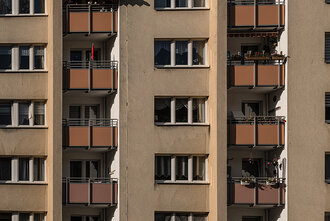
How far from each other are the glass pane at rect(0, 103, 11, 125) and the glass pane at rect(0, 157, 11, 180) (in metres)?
1.83

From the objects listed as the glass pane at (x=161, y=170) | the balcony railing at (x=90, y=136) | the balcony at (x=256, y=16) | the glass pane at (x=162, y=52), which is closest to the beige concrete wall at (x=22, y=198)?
the balcony railing at (x=90, y=136)

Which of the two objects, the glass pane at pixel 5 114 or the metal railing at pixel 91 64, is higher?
the metal railing at pixel 91 64

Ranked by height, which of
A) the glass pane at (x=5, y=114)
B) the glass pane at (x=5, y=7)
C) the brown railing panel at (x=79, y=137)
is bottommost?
the brown railing panel at (x=79, y=137)

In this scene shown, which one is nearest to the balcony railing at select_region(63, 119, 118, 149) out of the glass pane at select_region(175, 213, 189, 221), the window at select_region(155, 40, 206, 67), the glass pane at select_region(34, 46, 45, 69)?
the glass pane at select_region(34, 46, 45, 69)

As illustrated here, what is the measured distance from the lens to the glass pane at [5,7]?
3462 centimetres

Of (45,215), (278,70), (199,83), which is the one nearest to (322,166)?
(278,70)

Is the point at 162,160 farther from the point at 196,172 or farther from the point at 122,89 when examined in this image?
the point at 122,89

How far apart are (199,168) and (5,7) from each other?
1259 cm

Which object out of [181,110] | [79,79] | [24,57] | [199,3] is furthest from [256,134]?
[24,57]

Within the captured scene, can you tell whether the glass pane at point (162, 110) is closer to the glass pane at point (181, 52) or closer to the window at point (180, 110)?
the window at point (180, 110)

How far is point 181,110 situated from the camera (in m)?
34.3

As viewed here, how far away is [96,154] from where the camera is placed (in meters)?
35.6

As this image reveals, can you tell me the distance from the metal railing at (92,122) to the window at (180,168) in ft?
9.30

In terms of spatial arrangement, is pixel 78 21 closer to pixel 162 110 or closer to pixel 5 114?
pixel 5 114
